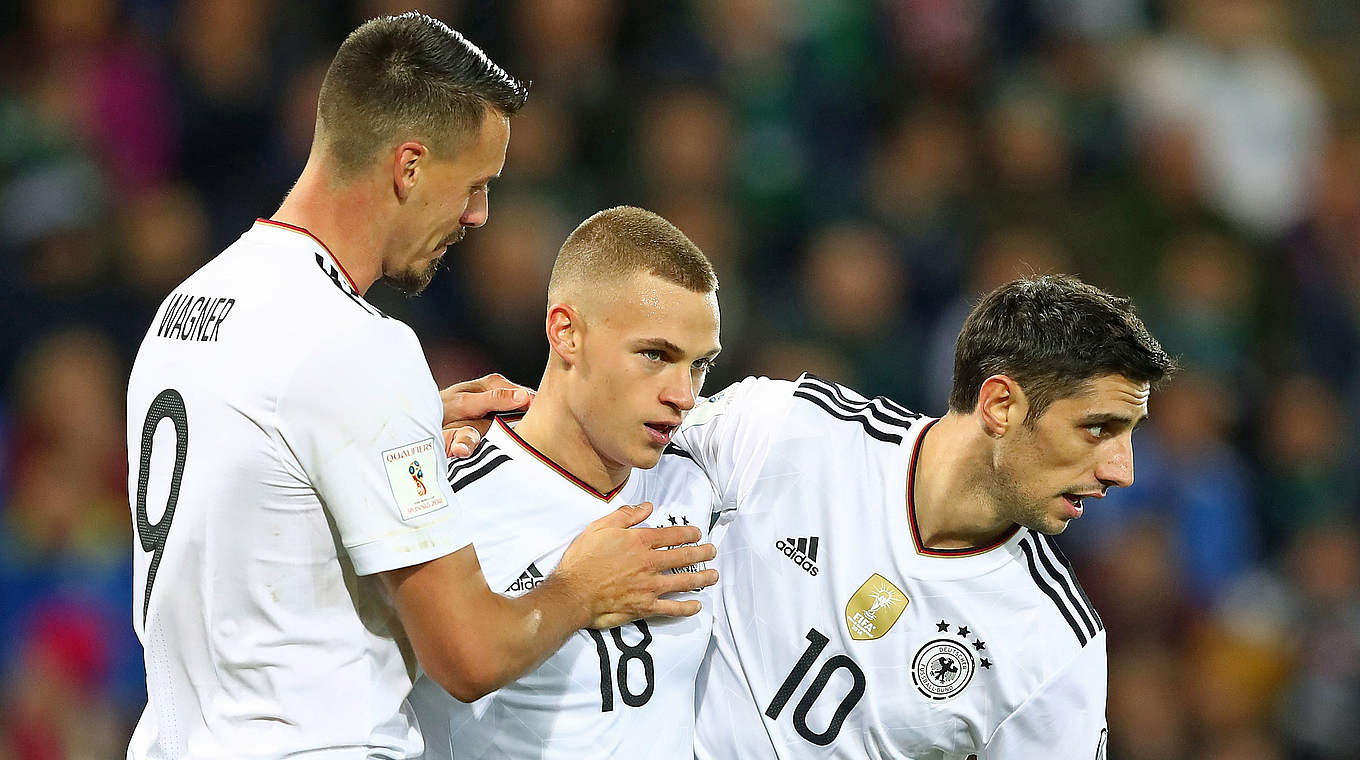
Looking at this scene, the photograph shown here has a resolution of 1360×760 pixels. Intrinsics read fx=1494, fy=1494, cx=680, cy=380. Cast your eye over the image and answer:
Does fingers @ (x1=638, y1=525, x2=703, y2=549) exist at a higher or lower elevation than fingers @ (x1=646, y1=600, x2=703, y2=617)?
higher

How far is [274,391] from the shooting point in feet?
8.86

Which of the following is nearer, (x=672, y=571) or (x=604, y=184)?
(x=672, y=571)

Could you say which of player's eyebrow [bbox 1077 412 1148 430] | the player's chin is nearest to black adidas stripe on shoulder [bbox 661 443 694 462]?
the player's chin

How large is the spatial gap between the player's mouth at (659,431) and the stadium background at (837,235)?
350 centimetres

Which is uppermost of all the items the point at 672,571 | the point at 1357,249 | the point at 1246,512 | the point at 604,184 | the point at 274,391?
the point at 1357,249

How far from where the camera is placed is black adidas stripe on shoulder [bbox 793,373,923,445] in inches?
164

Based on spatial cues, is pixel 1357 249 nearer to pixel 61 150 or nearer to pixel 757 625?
pixel 757 625

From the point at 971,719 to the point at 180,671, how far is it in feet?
6.52

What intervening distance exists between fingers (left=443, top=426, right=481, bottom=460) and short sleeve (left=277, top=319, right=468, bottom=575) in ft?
2.76

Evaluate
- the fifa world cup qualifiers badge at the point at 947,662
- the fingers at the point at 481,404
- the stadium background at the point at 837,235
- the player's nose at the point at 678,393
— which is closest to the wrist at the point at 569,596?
the player's nose at the point at 678,393

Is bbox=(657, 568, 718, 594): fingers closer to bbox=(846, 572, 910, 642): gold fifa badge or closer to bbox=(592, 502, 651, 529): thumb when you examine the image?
bbox=(592, 502, 651, 529): thumb

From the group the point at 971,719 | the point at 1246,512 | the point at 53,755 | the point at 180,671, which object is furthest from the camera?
the point at 1246,512

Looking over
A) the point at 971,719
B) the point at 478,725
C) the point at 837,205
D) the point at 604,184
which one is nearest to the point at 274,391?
the point at 478,725

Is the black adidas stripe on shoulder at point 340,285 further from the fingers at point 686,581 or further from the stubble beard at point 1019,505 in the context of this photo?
the stubble beard at point 1019,505
